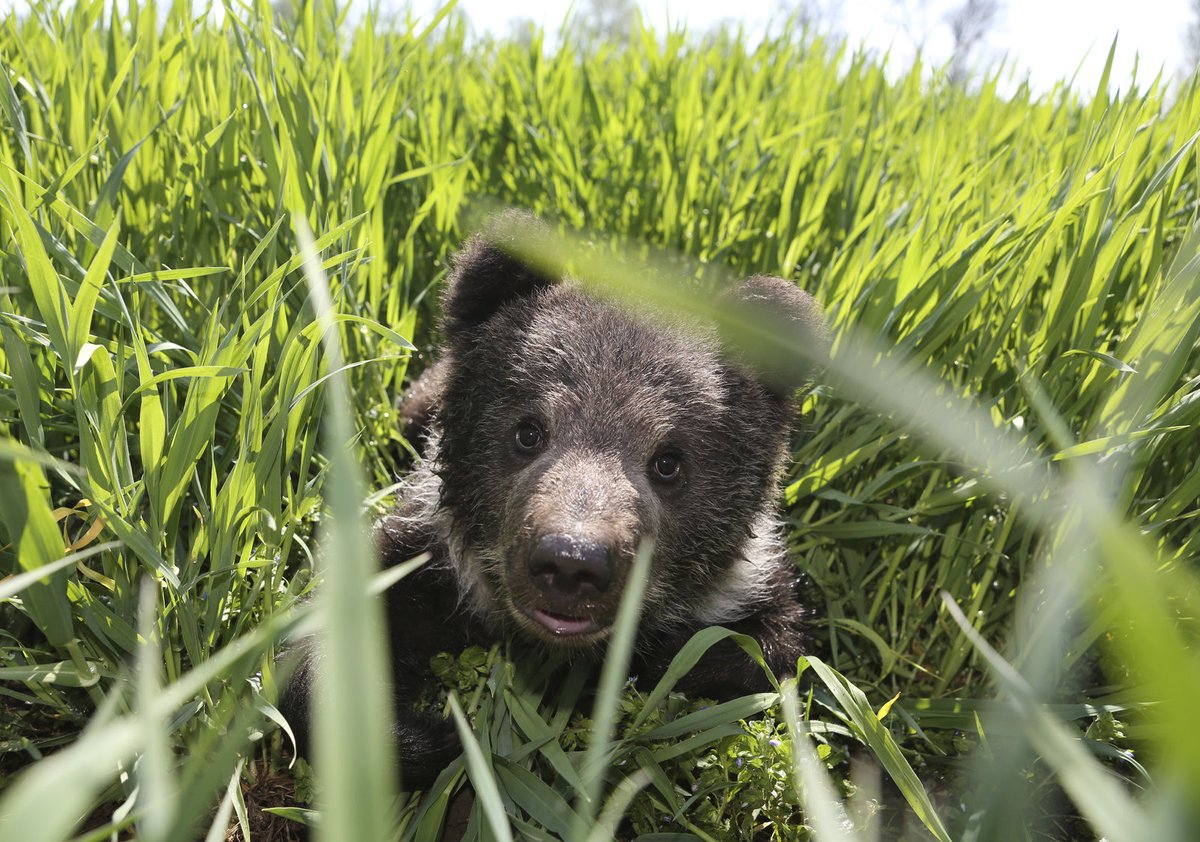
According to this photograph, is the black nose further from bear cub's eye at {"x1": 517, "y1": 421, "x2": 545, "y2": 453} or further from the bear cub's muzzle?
bear cub's eye at {"x1": 517, "y1": 421, "x2": 545, "y2": 453}

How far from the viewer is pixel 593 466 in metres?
2.35

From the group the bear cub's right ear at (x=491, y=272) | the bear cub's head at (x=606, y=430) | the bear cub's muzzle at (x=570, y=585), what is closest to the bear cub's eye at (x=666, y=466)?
the bear cub's head at (x=606, y=430)

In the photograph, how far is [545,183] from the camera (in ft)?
14.4

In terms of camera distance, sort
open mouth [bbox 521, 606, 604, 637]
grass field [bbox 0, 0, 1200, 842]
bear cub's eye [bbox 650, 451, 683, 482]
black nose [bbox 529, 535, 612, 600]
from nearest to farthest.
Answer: grass field [bbox 0, 0, 1200, 842]
black nose [bbox 529, 535, 612, 600]
open mouth [bbox 521, 606, 604, 637]
bear cub's eye [bbox 650, 451, 683, 482]

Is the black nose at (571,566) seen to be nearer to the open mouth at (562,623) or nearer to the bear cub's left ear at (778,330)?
the open mouth at (562,623)

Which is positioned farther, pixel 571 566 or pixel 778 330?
pixel 778 330

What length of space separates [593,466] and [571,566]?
0.42m

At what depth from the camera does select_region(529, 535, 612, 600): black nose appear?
6.53 feet

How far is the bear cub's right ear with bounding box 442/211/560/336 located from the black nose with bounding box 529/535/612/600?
3.25 ft

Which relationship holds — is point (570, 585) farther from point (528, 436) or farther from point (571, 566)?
point (528, 436)

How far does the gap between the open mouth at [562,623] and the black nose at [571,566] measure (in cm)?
19

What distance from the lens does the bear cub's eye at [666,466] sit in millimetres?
2580

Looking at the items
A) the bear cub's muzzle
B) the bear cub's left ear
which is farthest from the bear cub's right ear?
the bear cub's muzzle

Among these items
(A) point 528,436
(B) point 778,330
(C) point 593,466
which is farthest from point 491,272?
(B) point 778,330
